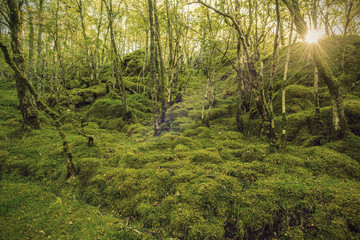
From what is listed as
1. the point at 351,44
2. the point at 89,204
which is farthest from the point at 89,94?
the point at 351,44

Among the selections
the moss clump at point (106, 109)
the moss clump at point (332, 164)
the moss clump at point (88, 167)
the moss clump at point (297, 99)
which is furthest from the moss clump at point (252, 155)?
the moss clump at point (106, 109)

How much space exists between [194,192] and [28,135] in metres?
10.5

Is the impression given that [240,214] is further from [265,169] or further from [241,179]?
[265,169]

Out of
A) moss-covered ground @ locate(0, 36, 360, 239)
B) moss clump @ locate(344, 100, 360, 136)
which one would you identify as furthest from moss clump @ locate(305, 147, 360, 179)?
moss clump @ locate(344, 100, 360, 136)

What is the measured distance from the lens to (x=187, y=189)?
14.9 feet

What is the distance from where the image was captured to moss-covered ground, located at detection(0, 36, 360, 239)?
11.6 feet

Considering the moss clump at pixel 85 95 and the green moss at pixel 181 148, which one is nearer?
the green moss at pixel 181 148

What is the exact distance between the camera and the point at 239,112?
8797mm

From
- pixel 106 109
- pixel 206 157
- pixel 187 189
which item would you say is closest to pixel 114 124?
pixel 106 109

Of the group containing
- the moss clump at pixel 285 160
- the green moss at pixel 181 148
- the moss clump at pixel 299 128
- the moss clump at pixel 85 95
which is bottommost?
the green moss at pixel 181 148

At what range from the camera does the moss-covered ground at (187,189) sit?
11.6 feet

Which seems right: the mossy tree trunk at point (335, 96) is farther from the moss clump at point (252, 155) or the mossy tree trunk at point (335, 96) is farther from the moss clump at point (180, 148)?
the moss clump at point (180, 148)

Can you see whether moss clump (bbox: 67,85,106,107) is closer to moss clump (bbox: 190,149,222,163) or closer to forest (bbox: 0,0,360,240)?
forest (bbox: 0,0,360,240)

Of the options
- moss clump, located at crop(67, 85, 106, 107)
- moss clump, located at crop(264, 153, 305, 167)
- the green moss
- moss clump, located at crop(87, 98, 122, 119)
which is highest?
moss clump, located at crop(67, 85, 106, 107)
